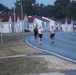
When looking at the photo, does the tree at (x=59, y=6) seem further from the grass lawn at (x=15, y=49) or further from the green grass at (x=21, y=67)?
the green grass at (x=21, y=67)

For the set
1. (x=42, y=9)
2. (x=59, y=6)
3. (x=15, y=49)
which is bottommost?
(x=15, y=49)

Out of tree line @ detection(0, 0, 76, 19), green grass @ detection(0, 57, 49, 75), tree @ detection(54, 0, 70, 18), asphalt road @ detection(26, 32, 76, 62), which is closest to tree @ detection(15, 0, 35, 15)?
tree line @ detection(0, 0, 76, 19)

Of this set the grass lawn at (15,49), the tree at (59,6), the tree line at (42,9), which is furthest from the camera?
the tree at (59,6)

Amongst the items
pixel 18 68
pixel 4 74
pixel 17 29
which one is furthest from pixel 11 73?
pixel 17 29

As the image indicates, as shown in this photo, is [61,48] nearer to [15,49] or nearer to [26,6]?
[15,49]

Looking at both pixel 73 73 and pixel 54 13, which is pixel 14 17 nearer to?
pixel 54 13

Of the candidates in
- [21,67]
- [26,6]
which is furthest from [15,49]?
[26,6]

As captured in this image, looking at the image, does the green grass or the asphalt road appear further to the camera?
the asphalt road

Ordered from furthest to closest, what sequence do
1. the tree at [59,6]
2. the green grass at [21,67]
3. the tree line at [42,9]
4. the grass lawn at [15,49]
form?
the tree at [59,6]
the tree line at [42,9]
the grass lawn at [15,49]
the green grass at [21,67]

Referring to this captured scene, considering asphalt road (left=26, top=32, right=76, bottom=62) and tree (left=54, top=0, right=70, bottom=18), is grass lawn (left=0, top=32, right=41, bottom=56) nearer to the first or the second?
asphalt road (left=26, top=32, right=76, bottom=62)

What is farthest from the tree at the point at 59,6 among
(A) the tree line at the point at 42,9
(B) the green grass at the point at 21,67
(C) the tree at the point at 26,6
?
(B) the green grass at the point at 21,67

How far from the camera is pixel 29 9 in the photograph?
14438 centimetres

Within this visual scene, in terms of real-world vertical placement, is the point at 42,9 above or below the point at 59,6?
below

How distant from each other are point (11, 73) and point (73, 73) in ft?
9.48
